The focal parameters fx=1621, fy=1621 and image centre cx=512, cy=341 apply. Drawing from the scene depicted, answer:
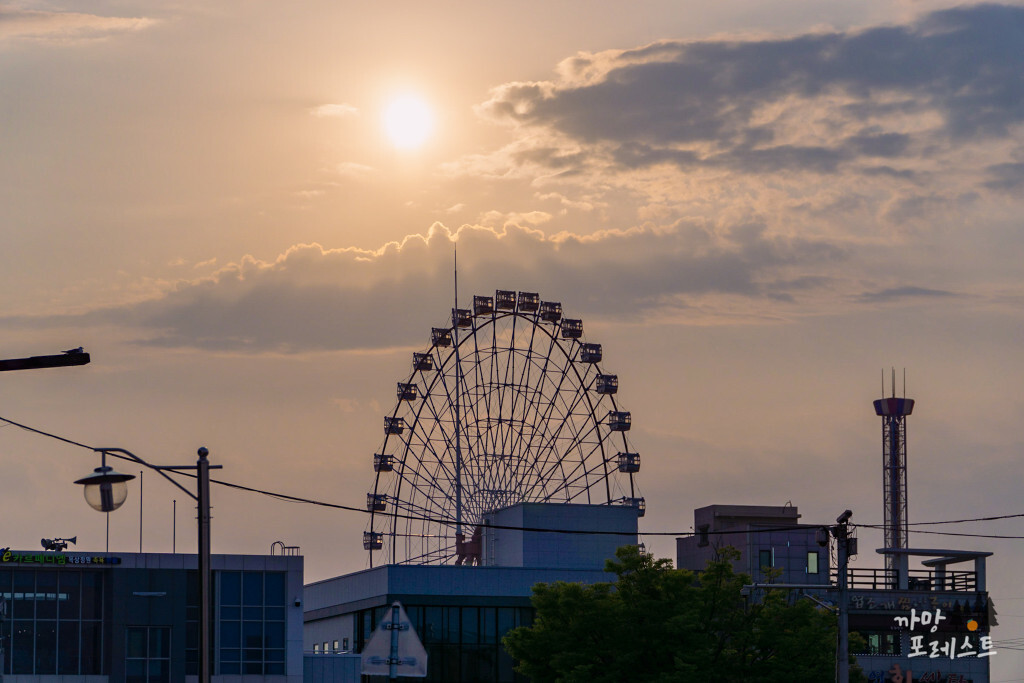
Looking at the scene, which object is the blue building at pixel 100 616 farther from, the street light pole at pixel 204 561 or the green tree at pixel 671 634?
the street light pole at pixel 204 561

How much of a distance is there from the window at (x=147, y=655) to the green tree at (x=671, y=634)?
54.7ft

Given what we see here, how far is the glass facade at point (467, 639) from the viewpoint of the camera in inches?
3632

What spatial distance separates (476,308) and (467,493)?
1311 cm

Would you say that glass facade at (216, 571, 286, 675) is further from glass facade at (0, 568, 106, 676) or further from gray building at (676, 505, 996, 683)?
gray building at (676, 505, 996, 683)

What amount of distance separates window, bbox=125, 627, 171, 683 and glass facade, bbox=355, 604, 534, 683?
18.3m

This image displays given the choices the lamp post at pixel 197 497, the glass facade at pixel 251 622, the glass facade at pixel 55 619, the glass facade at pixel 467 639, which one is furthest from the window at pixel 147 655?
the lamp post at pixel 197 497

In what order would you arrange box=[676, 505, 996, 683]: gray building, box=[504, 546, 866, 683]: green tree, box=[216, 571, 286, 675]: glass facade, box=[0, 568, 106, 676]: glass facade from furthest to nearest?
box=[676, 505, 996, 683]: gray building, box=[216, 571, 286, 675]: glass facade, box=[0, 568, 106, 676]: glass facade, box=[504, 546, 866, 683]: green tree

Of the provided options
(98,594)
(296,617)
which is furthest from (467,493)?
(98,594)

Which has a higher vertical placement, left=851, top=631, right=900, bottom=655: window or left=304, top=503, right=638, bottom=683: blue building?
left=304, top=503, right=638, bottom=683: blue building

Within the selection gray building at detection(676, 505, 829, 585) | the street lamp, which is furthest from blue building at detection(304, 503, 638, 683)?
the street lamp

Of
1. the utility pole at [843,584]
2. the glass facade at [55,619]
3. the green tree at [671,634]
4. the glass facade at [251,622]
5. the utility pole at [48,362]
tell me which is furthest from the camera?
the glass facade at [251,622]

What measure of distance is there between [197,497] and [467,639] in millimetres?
64201

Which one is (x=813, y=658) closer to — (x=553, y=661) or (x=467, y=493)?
(x=553, y=661)

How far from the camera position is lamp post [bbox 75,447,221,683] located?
2838 cm
